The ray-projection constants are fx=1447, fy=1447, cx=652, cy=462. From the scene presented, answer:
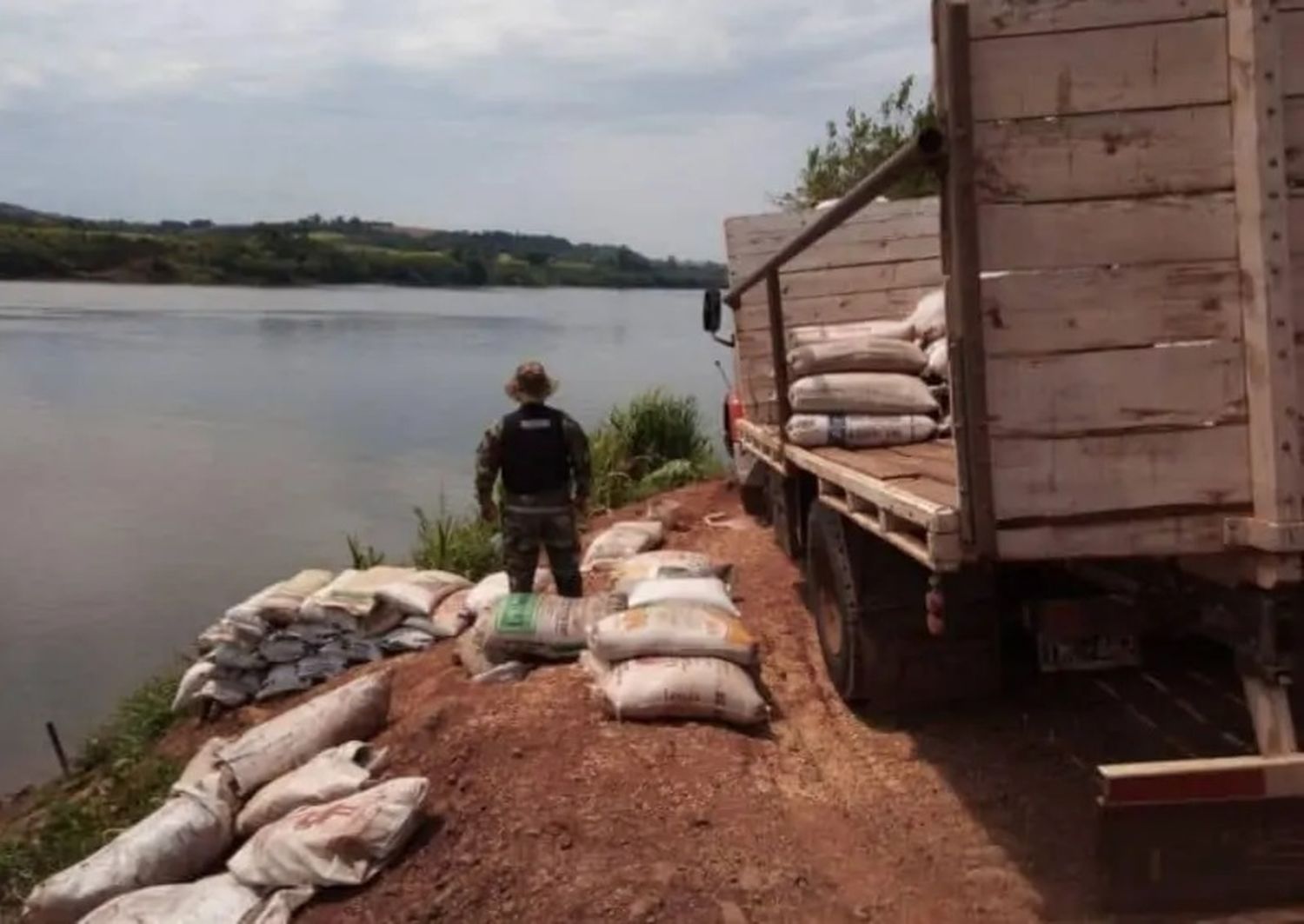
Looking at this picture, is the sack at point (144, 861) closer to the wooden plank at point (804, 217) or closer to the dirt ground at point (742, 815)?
the dirt ground at point (742, 815)

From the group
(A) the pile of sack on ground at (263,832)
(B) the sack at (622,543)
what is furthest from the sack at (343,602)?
(A) the pile of sack on ground at (263,832)

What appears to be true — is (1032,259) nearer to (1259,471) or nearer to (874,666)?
(1259,471)

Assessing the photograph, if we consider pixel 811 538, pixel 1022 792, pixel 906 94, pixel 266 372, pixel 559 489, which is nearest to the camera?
pixel 1022 792

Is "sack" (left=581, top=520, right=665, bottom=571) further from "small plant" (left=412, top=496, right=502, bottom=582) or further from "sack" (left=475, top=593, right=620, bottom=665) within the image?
"sack" (left=475, top=593, right=620, bottom=665)

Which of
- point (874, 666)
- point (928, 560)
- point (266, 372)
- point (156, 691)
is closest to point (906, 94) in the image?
point (156, 691)

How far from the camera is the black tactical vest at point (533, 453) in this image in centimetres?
748

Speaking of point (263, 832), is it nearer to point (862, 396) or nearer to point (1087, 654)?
point (1087, 654)

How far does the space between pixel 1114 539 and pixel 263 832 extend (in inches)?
124

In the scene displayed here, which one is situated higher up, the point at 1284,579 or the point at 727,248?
the point at 727,248

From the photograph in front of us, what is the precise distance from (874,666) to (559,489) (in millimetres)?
2492

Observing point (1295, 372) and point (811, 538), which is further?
point (811, 538)

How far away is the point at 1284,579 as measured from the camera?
3.67 m

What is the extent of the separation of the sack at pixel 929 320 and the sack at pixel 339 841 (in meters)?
3.84

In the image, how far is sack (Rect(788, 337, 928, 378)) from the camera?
21.6ft
